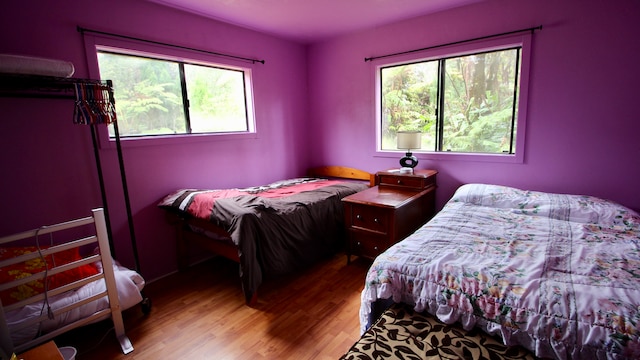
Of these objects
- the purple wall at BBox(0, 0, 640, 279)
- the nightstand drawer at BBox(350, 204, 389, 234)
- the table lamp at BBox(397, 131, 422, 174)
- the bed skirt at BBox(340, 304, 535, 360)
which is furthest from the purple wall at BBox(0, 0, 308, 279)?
the bed skirt at BBox(340, 304, 535, 360)

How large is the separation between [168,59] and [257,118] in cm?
108

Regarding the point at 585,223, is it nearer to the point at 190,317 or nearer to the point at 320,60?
the point at 190,317

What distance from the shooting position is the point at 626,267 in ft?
4.64

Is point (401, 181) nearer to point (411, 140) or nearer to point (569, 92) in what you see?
point (411, 140)

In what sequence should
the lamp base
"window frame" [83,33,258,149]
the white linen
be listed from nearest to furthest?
the white linen
"window frame" [83,33,258,149]
the lamp base

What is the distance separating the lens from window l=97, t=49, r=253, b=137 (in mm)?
2559

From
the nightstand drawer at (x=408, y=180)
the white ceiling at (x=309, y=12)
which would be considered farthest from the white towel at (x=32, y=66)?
the nightstand drawer at (x=408, y=180)

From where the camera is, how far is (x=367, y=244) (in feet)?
8.89

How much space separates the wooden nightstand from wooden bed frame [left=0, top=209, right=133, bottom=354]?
1.79 m

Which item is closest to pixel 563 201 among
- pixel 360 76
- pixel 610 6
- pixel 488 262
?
pixel 488 262

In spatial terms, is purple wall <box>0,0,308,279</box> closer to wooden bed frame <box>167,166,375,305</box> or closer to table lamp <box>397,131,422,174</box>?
wooden bed frame <box>167,166,375,305</box>

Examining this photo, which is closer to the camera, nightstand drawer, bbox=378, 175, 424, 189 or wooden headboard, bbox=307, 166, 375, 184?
nightstand drawer, bbox=378, 175, 424, 189

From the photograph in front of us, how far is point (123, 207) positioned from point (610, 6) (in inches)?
162

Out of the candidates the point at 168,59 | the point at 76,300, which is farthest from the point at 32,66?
the point at 76,300
